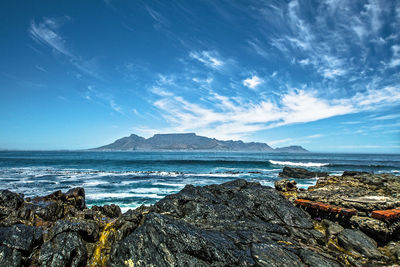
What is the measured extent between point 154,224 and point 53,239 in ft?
9.45

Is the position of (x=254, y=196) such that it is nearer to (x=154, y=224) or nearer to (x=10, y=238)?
(x=154, y=224)

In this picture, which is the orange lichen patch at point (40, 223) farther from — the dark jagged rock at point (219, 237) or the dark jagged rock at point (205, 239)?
the dark jagged rock at point (219, 237)

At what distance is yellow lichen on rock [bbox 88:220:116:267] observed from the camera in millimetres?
5484

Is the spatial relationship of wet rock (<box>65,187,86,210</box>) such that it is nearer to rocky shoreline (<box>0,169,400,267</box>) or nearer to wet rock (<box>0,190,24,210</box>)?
wet rock (<box>0,190,24,210</box>)

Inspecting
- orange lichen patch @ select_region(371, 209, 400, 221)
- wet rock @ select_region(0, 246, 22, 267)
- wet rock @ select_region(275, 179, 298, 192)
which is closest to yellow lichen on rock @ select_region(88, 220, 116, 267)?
wet rock @ select_region(0, 246, 22, 267)

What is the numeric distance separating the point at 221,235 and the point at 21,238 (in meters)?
5.57

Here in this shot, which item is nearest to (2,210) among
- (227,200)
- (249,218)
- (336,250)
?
(227,200)

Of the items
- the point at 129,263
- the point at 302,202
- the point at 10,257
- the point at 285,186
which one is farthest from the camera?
the point at 285,186

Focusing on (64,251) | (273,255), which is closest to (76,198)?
(64,251)

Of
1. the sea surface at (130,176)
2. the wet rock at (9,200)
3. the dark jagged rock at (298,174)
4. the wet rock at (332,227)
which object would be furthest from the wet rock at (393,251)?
the dark jagged rock at (298,174)

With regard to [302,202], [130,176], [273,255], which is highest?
[302,202]

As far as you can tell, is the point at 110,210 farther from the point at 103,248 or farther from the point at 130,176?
the point at 130,176

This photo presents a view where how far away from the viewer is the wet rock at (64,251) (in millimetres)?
5277

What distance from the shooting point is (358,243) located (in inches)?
241
